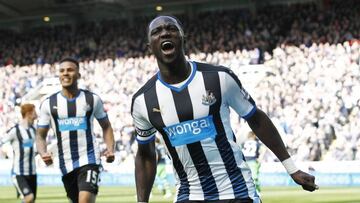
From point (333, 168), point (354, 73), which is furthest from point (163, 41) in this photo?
point (354, 73)

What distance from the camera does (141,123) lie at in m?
5.88

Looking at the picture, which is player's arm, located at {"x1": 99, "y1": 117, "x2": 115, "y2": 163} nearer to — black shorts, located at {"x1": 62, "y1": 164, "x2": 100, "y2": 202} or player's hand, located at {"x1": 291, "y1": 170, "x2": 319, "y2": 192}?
black shorts, located at {"x1": 62, "y1": 164, "x2": 100, "y2": 202}

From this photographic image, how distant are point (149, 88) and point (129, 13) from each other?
3688 centimetres

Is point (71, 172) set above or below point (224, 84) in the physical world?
below

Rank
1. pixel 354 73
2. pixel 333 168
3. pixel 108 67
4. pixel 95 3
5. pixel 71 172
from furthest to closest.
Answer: pixel 95 3 → pixel 108 67 → pixel 354 73 → pixel 333 168 → pixel 71 172

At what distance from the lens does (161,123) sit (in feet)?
18.7

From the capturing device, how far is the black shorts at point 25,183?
13660mm

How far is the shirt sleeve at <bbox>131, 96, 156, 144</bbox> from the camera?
5773 mm

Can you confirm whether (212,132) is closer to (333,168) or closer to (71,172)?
(71,172)

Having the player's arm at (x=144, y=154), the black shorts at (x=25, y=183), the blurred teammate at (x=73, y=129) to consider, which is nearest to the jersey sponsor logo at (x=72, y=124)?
the blurred teammate at (x=73, y=129)

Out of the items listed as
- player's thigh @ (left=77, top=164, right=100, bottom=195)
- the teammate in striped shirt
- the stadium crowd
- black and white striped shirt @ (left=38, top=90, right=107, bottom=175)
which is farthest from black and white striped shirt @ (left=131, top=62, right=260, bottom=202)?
the stadium crowd

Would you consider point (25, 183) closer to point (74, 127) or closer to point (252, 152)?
point (74, 127)

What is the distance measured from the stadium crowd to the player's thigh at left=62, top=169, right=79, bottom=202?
7.62 metres

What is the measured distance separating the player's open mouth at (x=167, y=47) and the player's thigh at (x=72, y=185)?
17.2ft
